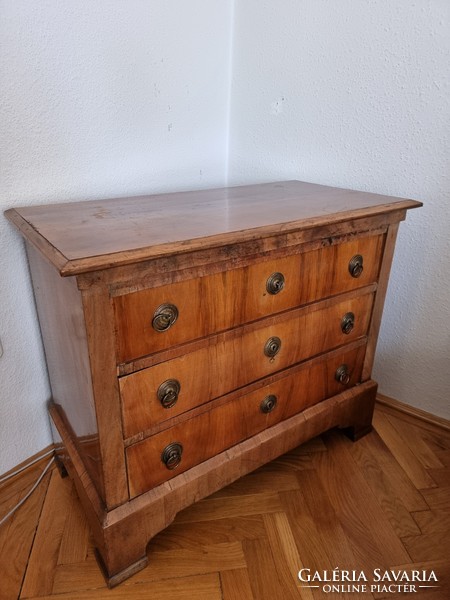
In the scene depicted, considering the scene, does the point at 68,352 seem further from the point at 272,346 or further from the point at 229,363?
the point at 272,346

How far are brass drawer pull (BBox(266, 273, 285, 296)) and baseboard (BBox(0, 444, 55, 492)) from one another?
0.83 metres

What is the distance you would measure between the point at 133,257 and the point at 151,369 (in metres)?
0.25

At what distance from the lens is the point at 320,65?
4.59 ft

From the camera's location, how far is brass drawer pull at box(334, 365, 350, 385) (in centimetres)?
129

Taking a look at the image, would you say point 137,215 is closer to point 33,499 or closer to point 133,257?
point 133,257

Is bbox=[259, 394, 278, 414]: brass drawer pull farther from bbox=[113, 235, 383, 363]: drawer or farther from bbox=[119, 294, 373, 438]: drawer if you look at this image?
bbox=[113, 235, 383, 363]: drawer

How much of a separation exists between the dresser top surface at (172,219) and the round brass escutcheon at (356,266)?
124 mm

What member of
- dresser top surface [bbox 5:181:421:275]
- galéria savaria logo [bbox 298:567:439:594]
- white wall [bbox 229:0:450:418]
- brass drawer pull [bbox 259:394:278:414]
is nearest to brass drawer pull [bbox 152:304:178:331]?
dresser top surface [bbox 5:181:421:275]

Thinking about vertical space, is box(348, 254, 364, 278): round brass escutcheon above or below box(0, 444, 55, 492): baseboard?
above

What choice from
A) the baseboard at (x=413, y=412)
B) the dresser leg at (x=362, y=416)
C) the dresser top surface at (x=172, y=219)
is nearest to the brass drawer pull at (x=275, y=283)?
the dresser top surface at (x=172, y=219)

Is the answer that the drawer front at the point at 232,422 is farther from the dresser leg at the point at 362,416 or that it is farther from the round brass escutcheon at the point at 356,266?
the round brass escutcheon at the point at 356,266

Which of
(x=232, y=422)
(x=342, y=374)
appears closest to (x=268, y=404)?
(x=232, y=422)

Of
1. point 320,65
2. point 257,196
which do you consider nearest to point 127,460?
point 257,196

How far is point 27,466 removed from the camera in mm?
1286
